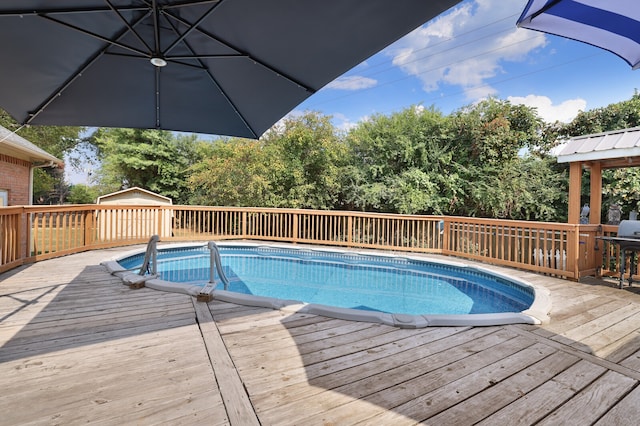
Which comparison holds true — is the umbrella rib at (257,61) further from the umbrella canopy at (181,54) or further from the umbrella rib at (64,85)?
the umbrella rib at (64,85)

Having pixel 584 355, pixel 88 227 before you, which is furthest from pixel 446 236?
pixel 88 227

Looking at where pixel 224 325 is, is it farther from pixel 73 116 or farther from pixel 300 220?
pixel 300 220

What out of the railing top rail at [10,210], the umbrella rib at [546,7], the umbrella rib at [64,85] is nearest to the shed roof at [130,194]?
the railing top rail at [10,210]

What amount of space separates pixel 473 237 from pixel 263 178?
6.11m

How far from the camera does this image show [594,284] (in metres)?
4.05

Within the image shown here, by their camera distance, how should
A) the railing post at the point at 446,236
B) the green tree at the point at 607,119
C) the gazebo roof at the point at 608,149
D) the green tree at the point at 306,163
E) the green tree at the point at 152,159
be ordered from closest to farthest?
the gazebo roof at the point at 608,149, the railing post at the point at 446,236, the green tree at the point at 607,119, the green tree at the point at 306,163, the green tree at the point at 152,159

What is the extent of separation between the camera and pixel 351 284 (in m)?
5.12

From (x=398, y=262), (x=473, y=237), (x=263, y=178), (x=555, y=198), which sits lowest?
(x=398, y=262)

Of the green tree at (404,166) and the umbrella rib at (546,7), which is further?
the green tree at (404,166)

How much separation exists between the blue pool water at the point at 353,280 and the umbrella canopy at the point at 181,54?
2769 millimetres

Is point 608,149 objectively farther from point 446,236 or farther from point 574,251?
point 446,236

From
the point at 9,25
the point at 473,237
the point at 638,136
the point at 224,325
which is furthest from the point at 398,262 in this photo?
the point at 9,25

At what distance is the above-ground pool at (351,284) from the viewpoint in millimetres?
2740

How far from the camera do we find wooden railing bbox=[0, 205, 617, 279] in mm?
4355
